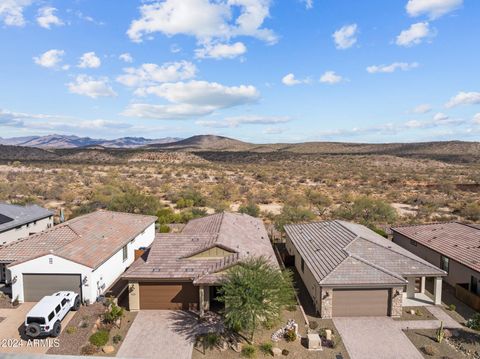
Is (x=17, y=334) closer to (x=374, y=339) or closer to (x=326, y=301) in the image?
(x=326, y=301)

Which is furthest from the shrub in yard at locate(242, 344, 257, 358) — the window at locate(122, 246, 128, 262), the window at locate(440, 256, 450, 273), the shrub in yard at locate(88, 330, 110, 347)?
the window at locate(440, 256, 450, 273)

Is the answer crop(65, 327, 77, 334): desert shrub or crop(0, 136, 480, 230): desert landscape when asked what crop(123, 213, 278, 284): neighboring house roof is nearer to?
crop(65, 327, 77, 334): desert shrub

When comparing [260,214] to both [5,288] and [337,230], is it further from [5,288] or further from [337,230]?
[5,288]

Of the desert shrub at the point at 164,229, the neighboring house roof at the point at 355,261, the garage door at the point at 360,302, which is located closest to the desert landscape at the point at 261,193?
the desert shrub at the point at 164,229

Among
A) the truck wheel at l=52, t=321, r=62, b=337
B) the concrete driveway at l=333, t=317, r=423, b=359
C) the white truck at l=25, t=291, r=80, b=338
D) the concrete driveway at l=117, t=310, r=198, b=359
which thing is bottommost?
the concrete driveway at l=333, t=317, r=423, b=359

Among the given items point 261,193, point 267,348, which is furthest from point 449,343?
point 261,193

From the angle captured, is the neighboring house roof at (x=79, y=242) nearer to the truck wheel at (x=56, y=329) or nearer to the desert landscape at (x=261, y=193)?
the truck wheel at (x=56, y=329)

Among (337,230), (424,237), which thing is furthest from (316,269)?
(424,237)
